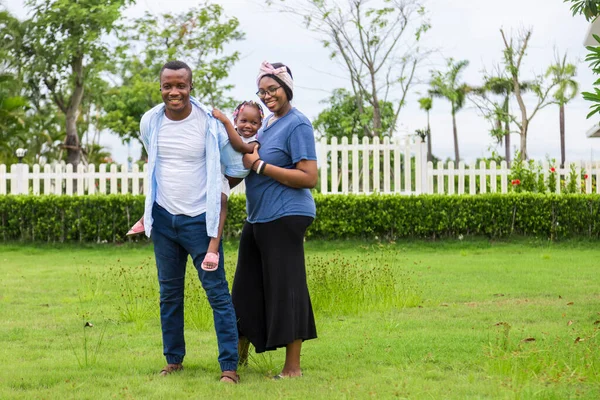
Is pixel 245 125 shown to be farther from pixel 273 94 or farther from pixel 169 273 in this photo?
pixel 169 273

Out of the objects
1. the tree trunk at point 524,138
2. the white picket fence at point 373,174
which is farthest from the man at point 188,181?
the tree trunk at point 524,138

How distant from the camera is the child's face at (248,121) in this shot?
4535 mm

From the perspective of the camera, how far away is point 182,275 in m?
4.70

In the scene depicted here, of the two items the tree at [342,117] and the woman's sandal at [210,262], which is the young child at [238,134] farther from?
the tree at [342,117]

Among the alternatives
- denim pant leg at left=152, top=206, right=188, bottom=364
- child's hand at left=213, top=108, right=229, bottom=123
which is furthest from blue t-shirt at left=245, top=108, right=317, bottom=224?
denim pant leg at left=152, top=206, right=188, bottom=364

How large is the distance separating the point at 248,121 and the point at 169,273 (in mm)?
980

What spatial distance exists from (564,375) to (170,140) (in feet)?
8.47

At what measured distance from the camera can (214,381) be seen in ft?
15.3

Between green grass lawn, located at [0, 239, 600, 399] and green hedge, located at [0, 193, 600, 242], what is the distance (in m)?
3.76

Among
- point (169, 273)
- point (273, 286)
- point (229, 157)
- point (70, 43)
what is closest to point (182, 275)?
point (169, 273)

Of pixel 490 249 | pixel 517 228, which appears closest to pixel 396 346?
pixel 490 249

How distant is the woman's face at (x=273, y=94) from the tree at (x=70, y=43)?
21734 millimetres

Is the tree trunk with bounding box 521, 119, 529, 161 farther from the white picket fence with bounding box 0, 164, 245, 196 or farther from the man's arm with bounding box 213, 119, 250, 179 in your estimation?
the man's arm with bounding box 213, 119, 250, 179

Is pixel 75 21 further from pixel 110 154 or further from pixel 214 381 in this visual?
pixel 214 381
